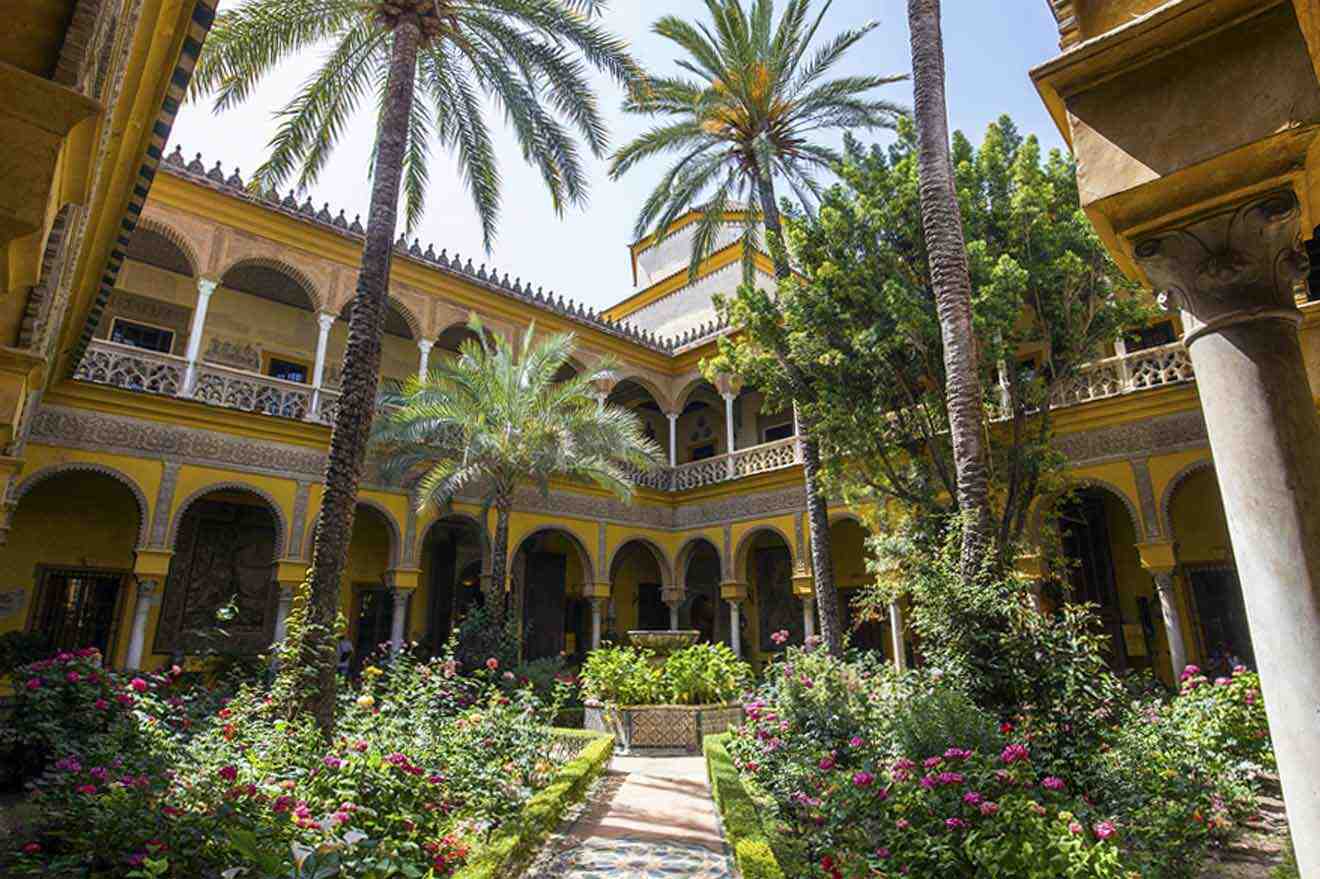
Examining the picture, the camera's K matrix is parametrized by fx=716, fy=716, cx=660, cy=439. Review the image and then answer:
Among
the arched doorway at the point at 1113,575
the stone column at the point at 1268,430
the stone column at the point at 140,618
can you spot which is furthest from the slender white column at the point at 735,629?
the stone column at the point at 1268,430

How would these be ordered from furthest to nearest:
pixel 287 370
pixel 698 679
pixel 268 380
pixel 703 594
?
pixel 703 594 < pixel 287 370 < pixel 268 380 < pixel 698 679

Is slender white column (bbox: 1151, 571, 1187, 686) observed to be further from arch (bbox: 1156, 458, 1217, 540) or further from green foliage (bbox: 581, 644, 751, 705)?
green foliage (bbox: 581, 644, 751, 705)

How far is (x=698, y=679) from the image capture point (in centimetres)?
1105

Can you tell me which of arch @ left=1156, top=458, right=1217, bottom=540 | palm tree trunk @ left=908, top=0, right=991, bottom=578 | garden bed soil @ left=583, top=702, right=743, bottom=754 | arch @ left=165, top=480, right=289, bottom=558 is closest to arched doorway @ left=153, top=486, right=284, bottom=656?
arch @ left=165, top=480, right=289, bottom=558

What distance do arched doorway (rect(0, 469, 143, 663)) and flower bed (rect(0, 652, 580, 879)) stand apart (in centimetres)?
815

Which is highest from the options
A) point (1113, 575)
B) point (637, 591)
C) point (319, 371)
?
point (319, 371)

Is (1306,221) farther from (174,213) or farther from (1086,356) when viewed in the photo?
(174,213)

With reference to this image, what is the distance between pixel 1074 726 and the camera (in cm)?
588

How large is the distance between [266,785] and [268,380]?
10656 mm

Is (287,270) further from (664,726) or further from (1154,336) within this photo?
(1154,336)

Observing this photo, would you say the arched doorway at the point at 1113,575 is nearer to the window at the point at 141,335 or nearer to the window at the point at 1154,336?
the window at the point at 1154,336

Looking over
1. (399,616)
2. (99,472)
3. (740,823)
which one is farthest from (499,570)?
(740,823)

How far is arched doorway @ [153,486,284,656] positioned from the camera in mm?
13992

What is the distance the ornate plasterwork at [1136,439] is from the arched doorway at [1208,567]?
3.51 ft
